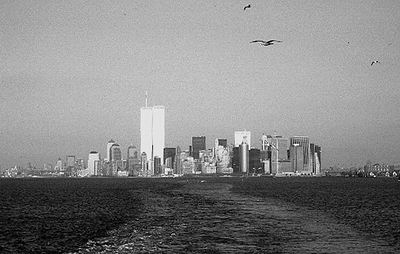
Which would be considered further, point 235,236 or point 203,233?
point 203,233

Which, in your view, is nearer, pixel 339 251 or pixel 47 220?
pixel 339 251

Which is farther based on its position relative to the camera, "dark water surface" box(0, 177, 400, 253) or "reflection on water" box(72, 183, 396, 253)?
"dark water surface" box(0, 177, 400, 253)

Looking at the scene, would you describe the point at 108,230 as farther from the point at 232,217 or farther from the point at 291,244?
the point at 291,244

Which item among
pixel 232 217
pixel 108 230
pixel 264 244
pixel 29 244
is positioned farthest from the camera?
pixel 232 217

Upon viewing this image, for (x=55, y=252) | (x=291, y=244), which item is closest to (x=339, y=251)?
(x=291, y=244)

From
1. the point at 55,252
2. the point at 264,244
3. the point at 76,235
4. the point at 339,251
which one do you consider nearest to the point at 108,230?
the point at 76,235

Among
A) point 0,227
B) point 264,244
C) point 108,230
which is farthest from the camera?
point 0,227

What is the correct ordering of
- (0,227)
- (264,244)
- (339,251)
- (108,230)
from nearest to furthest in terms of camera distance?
(339,251)
(264,244)
(108,230)
(0,227)

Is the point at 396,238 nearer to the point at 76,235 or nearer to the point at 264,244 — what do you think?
the point at 264,244

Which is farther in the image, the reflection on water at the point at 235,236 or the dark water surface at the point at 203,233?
the dark water surface at the point at 203,233
